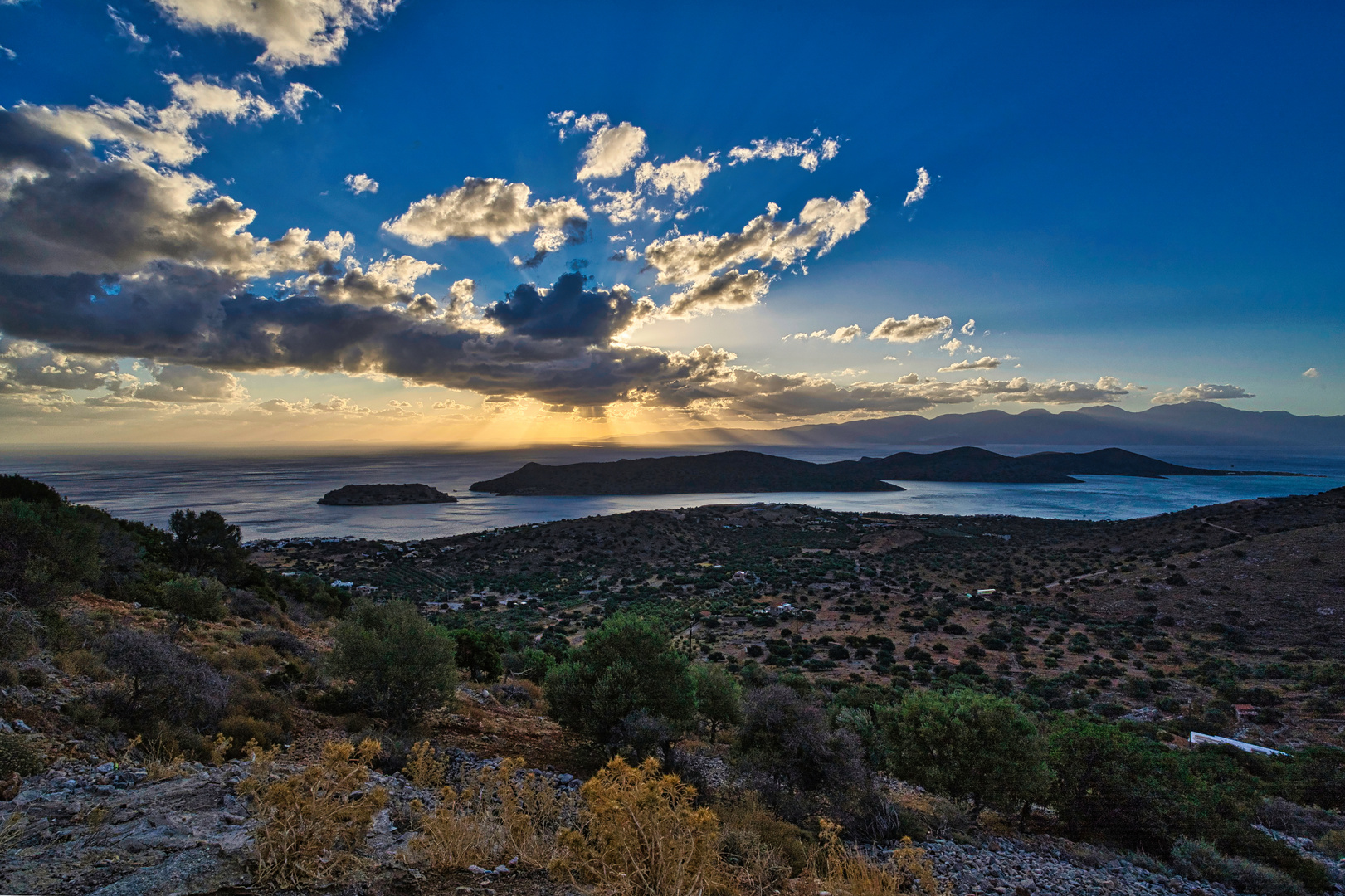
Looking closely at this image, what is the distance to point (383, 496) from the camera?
115000 millimetres

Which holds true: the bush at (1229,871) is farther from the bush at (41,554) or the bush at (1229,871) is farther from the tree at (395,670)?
the bush at (41,554)

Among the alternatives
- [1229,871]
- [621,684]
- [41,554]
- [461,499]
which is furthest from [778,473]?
[41,554]

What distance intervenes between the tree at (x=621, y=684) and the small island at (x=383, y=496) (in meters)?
118

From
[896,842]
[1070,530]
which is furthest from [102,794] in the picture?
[1070,530]

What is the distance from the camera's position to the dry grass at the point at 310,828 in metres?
3.19

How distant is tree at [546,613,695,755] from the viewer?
864 centimetres

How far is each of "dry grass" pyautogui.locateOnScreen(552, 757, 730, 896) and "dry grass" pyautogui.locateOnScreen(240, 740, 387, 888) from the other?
59.7 inches

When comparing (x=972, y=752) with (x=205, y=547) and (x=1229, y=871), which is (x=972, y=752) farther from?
(x=205, y=547)

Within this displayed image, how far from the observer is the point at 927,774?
340 inches

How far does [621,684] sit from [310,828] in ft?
19.4

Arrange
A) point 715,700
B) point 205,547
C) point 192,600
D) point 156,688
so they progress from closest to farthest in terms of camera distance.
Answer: point 156,688, point 715,700, point 192,600, point 205,547

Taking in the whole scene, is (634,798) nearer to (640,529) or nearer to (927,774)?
(927,774)

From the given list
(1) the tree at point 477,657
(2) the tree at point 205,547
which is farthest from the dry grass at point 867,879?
(2) the tree at point 205,547

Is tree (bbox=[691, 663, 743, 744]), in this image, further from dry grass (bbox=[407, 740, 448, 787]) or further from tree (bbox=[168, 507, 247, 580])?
tree (bbox=[168, 507, 247, 580])
